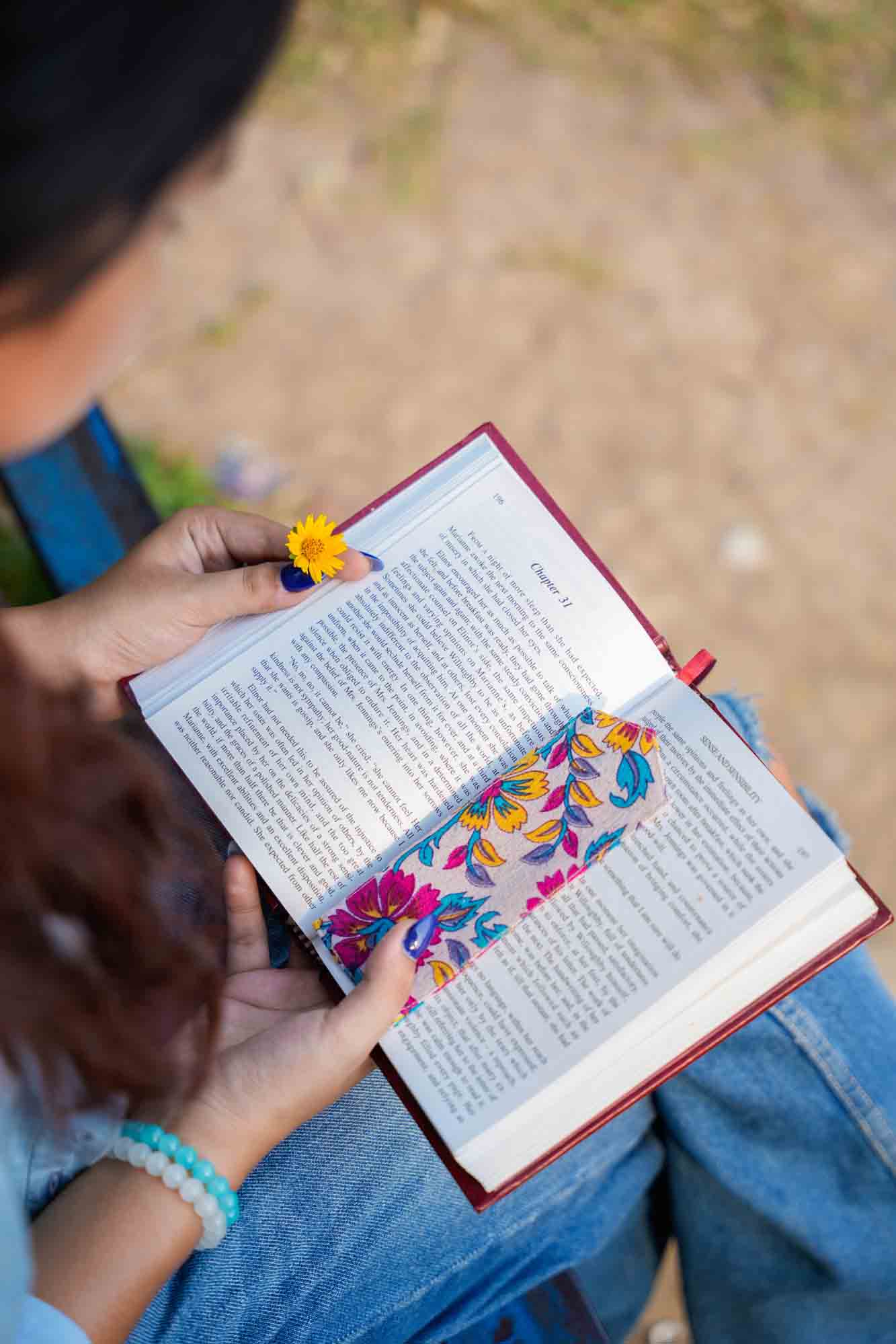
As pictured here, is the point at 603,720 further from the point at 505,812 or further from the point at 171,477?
the point at 171,477

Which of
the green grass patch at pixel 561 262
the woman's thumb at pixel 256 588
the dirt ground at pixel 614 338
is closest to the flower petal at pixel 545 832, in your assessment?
the woman's thumb at pixel 256 588

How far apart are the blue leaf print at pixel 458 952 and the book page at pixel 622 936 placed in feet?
0.04

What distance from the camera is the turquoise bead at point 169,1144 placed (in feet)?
2.70

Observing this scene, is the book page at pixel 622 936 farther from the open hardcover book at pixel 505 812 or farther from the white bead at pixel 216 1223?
the white bead at pixel 216 1223

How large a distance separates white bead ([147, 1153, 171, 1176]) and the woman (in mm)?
15

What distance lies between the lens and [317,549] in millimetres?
931

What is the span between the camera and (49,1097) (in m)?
0.67

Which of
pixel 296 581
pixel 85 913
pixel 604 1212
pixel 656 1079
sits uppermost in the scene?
pixel 296 581

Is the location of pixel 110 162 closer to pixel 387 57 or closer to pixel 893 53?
pixel 387 57

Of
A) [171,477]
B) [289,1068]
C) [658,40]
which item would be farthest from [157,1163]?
[658,40]

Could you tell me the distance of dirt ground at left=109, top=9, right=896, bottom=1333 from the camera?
1.95 m

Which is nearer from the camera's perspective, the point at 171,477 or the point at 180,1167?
the point at 180,1167

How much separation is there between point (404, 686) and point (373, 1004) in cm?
25

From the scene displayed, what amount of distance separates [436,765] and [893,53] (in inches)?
84.6
